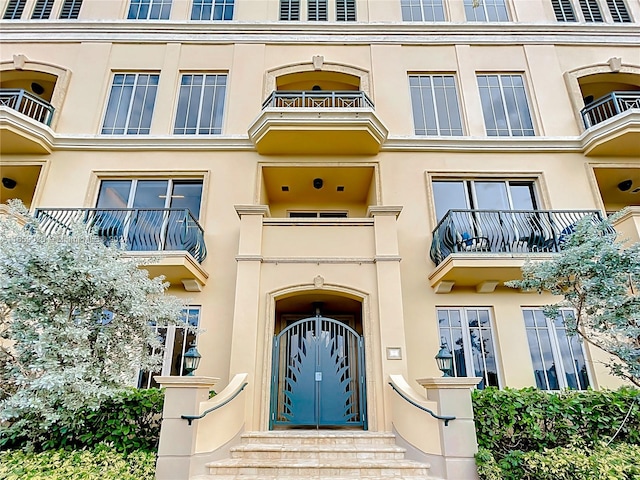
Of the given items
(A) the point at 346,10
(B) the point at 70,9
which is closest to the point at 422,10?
(A) the point at 346,10

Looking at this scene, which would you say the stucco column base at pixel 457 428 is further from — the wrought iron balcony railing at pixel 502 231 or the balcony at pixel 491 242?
the wrought iron balcony railing at pixel 502 231

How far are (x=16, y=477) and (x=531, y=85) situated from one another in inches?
583

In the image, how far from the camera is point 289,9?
13.4m

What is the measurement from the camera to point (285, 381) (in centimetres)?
870

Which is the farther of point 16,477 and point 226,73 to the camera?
point 226,73

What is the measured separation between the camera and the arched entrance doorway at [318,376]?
8133 millimetres

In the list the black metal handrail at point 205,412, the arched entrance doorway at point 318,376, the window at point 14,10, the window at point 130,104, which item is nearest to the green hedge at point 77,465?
the black metal handrail at point 205,412

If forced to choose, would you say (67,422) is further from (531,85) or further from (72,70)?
(531,85)

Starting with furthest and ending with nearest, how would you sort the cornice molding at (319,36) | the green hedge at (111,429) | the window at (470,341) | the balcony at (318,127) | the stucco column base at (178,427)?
the cornice molding at (319,36), the balcony at (318,127), the window at (470,341), the green hedge at (111,429), the stucco column base at (178,427)

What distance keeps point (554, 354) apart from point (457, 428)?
4.55m

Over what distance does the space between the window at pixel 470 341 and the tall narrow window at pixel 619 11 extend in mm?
11778

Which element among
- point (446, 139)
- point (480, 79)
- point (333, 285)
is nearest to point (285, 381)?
point (333, 285)

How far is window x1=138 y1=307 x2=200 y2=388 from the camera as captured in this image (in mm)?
8891

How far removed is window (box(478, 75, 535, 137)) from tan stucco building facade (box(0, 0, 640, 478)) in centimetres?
7
